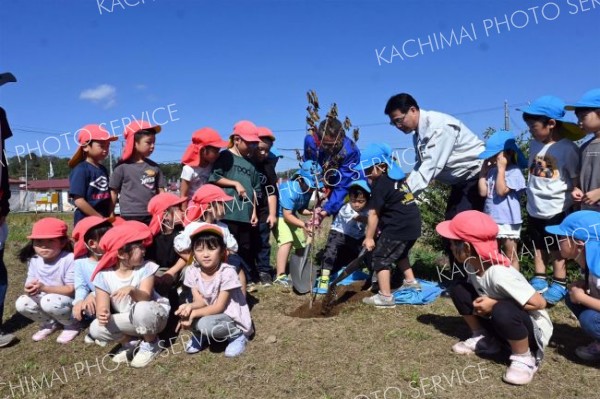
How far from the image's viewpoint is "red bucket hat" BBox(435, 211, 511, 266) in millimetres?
2713

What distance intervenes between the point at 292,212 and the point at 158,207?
1.60 metres

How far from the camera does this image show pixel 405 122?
4.10 meters

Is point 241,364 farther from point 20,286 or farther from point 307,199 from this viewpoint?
point 20,286

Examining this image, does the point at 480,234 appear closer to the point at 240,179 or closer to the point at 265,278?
the point at 240,179

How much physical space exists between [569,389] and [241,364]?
6.51 feet

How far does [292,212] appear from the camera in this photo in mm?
5145

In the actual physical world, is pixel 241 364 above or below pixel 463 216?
below

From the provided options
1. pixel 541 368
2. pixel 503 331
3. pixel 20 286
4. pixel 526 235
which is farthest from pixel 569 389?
pixel 20 286

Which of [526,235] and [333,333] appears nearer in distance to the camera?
[333,333]

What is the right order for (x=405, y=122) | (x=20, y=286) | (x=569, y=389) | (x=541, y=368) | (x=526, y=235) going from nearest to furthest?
1. (x=569, y=389)
2. (x=541, y=368)
3. (x=405, y=122)
4. (x=526, y=235)
5. (x=20, y=286)

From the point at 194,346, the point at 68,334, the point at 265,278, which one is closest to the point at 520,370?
the point at 194,346

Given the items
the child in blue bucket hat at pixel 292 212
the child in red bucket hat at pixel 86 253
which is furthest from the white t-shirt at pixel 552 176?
the child in red bucket hat at pixel 86 253

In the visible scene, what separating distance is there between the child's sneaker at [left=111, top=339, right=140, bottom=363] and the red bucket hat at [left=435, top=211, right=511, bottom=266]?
237 centimetres

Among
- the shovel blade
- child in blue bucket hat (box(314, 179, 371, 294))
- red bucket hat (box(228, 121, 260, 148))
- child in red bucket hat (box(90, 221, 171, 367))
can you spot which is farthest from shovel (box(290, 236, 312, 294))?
child in red bucket hat (box(90, 221, 171, 367))
